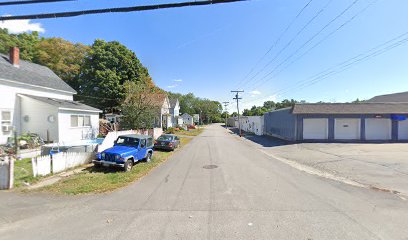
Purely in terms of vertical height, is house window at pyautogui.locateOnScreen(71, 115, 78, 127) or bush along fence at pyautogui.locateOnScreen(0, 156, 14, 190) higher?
house window at pyautogui.locateOnScreen(71, 115, 78, 127)

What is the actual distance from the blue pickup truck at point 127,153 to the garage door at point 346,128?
21.5 meters

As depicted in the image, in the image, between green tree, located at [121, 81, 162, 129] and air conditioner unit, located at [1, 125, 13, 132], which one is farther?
green tree, located at [121, 81, 162, 129]

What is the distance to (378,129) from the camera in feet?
83.8

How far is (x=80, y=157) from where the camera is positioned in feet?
37.7

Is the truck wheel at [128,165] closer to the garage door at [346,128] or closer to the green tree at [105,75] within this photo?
the garage door at [346,128]

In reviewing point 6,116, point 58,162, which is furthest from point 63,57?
point 58,162

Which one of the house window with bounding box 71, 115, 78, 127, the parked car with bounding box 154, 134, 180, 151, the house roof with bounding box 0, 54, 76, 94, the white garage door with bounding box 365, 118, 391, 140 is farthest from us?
the white garage door with bounding box 365, 118, 391, 140

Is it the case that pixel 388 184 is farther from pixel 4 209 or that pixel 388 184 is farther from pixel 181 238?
pixel 4 209

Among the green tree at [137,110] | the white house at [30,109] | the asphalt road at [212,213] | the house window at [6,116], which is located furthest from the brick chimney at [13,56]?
the asphalt road at [212,213]

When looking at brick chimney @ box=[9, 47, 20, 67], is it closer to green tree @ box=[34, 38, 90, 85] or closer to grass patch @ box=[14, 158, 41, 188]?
grass patch @ box=[14, 158, 41, 188]

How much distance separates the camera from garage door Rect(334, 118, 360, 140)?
25297 mm

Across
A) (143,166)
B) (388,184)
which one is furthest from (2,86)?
(388,184)

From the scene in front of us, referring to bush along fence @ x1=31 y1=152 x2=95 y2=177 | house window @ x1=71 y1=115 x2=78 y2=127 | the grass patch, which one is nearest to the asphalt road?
the grass patch

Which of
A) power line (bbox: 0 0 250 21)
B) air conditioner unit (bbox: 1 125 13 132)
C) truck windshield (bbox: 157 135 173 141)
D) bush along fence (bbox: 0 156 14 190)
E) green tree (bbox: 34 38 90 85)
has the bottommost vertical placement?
bush along fence (bbox: 0 156 14 190)
